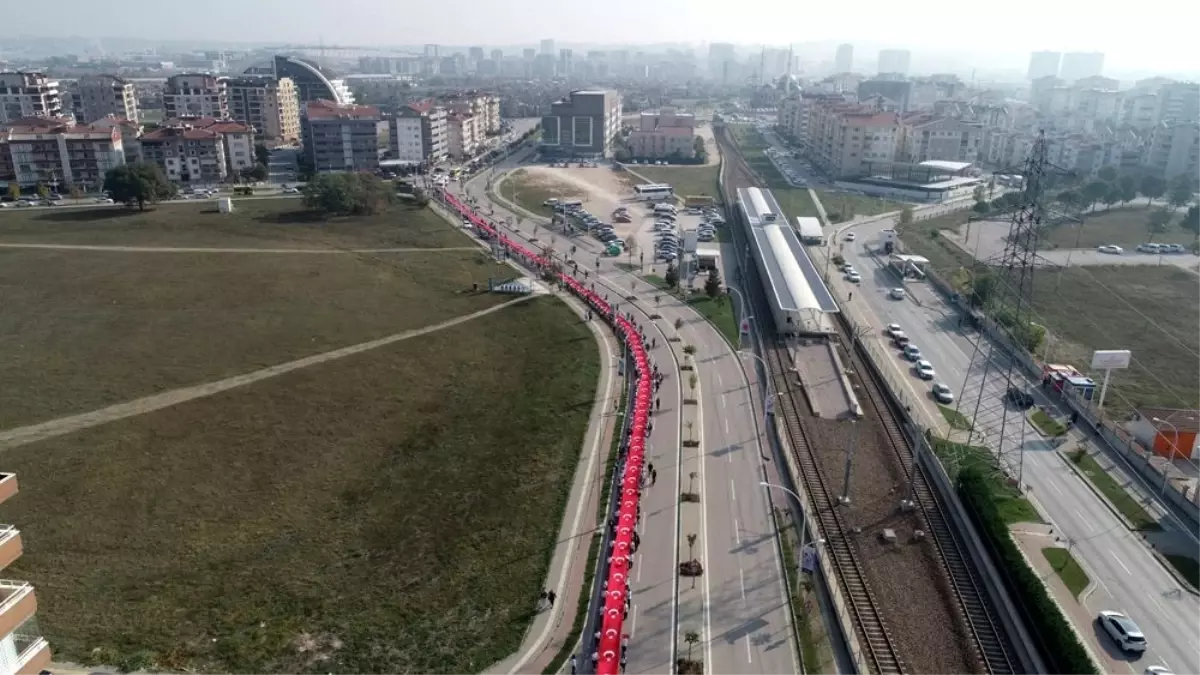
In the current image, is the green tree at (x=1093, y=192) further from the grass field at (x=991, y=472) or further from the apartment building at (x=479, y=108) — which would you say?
the apartment building at (x=479, y=108)

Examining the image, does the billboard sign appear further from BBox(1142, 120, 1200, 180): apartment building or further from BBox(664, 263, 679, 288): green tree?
BBox(1142, 120, 1200, 180): apartment building

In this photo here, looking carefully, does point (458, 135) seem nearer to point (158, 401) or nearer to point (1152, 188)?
point (158, 401)

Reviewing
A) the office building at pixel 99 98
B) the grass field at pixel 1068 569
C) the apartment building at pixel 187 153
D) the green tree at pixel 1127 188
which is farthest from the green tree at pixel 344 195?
the green tree at pixel 1127 188

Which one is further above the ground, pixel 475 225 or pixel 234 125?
pixel 234 125

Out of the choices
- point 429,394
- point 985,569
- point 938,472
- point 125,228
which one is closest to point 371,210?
point 125,228

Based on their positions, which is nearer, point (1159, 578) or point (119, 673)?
point (119, 673)

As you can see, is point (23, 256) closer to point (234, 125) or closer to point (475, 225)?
point (475, 225)

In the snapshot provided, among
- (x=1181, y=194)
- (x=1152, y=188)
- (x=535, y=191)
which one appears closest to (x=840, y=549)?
(x=535, y=191)
